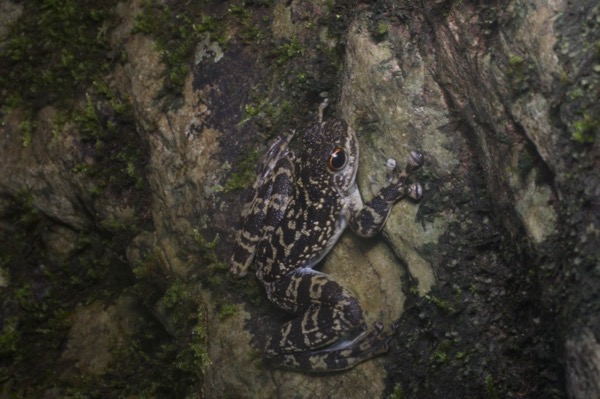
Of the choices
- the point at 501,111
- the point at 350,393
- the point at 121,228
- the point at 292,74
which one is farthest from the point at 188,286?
the point at 501,111

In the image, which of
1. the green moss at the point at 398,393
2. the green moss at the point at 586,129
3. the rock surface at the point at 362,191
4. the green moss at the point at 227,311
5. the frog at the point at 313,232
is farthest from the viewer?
the green moss at the point at 227,311

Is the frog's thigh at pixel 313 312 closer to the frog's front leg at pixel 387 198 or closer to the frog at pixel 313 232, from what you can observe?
the frog at pixel 313 232

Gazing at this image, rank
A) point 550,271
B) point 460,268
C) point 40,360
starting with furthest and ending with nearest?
point 40,360 → point 460,268 → point 550,271

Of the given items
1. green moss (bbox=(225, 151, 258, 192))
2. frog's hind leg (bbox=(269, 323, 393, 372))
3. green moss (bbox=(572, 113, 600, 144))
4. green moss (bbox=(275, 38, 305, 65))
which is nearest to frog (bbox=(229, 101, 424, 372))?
frog's hind leg (bbox=(269, 323, 393, 372))

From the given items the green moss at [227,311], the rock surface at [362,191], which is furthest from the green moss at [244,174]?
the green moss at [227,311]

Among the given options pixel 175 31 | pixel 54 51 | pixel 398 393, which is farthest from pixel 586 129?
pixel 54 51

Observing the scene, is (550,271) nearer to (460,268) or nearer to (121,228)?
(460,268)

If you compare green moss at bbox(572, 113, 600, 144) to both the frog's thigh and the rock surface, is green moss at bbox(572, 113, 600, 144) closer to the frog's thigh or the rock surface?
the rock surface
